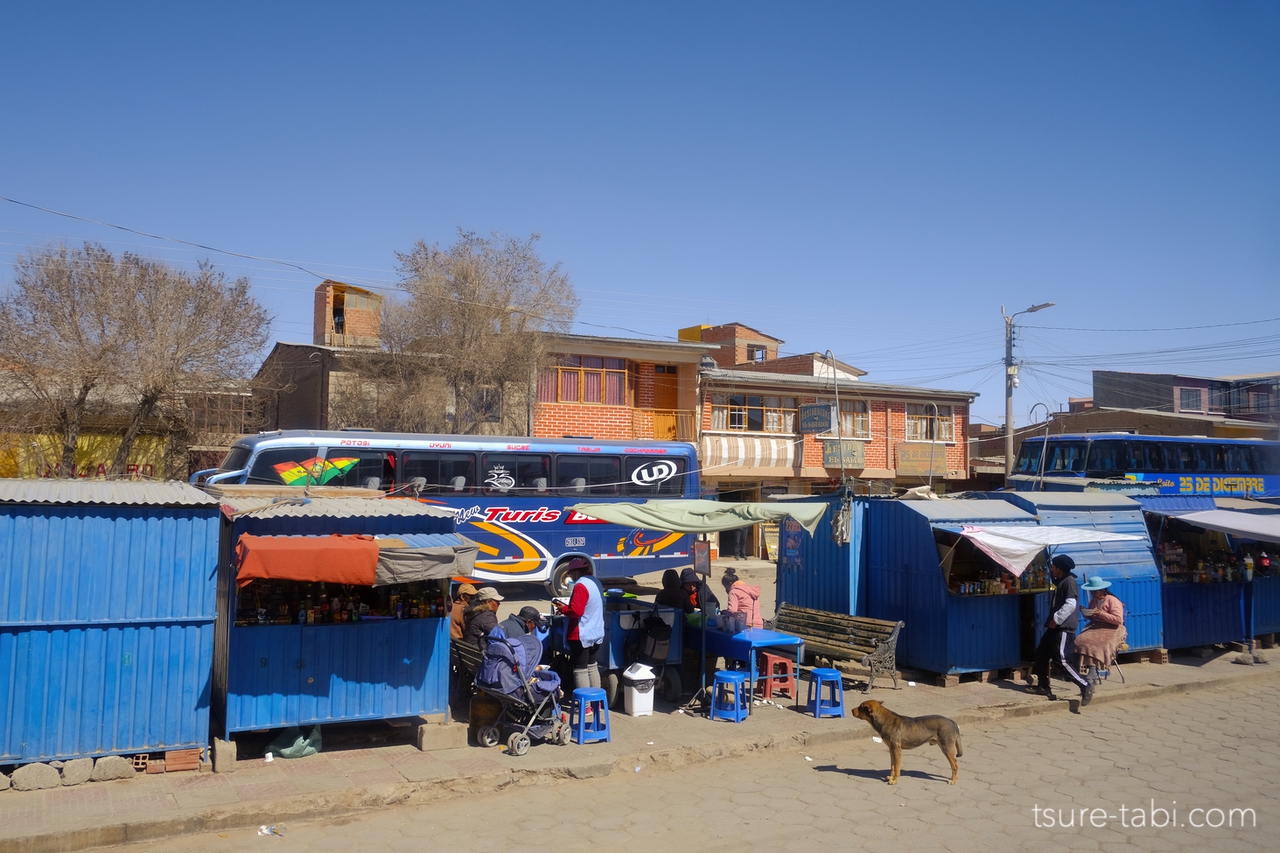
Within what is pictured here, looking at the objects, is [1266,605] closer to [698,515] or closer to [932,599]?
[932,599]

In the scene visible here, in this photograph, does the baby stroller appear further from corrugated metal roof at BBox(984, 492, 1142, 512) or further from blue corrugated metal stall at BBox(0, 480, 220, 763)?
corrugated metal roof at BBox(984, 492, 1142, 512)

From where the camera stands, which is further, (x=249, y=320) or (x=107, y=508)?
(x=249, y=320)

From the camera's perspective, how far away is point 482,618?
967cm

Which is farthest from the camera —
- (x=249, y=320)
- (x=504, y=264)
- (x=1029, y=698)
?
(x=504, y=264)

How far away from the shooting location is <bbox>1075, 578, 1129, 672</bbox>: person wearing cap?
1205 cm

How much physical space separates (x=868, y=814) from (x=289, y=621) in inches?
222

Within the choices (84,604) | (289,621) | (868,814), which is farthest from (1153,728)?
(84,604)

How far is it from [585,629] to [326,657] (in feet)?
8.98

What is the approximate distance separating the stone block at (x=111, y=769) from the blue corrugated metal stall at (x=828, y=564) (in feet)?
28.8

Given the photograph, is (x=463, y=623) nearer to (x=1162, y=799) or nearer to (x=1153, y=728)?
(x=1162, y=799)

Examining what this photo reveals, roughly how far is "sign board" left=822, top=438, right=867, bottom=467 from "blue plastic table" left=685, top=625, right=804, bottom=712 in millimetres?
21965

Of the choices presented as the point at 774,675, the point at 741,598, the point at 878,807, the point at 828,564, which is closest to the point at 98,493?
the point at 741,598

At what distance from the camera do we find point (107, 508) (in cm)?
773

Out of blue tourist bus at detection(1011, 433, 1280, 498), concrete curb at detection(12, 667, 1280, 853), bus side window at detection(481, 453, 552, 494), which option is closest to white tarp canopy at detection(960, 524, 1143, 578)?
concrete curb at detection(12, 667, 1280, 853)
